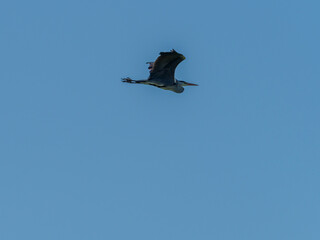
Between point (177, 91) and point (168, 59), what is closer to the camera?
point (168, 59)

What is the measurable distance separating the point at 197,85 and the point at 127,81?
4.50m

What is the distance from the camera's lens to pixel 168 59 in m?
31.8

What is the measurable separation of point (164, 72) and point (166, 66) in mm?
465

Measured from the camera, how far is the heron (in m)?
31.6

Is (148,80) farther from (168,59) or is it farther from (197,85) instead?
(197,85)

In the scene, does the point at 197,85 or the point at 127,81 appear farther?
the point at 197,85

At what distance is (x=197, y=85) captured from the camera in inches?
1435

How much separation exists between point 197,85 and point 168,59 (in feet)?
16.0

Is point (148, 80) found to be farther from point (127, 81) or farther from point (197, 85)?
point (197, 85)

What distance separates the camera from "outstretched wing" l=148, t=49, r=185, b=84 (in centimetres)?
3141

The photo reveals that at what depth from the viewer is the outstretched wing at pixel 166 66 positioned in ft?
103

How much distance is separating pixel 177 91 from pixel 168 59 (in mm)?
3288

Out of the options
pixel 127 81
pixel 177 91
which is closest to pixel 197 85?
pixel 177 91

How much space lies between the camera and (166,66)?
3266 centimetres
